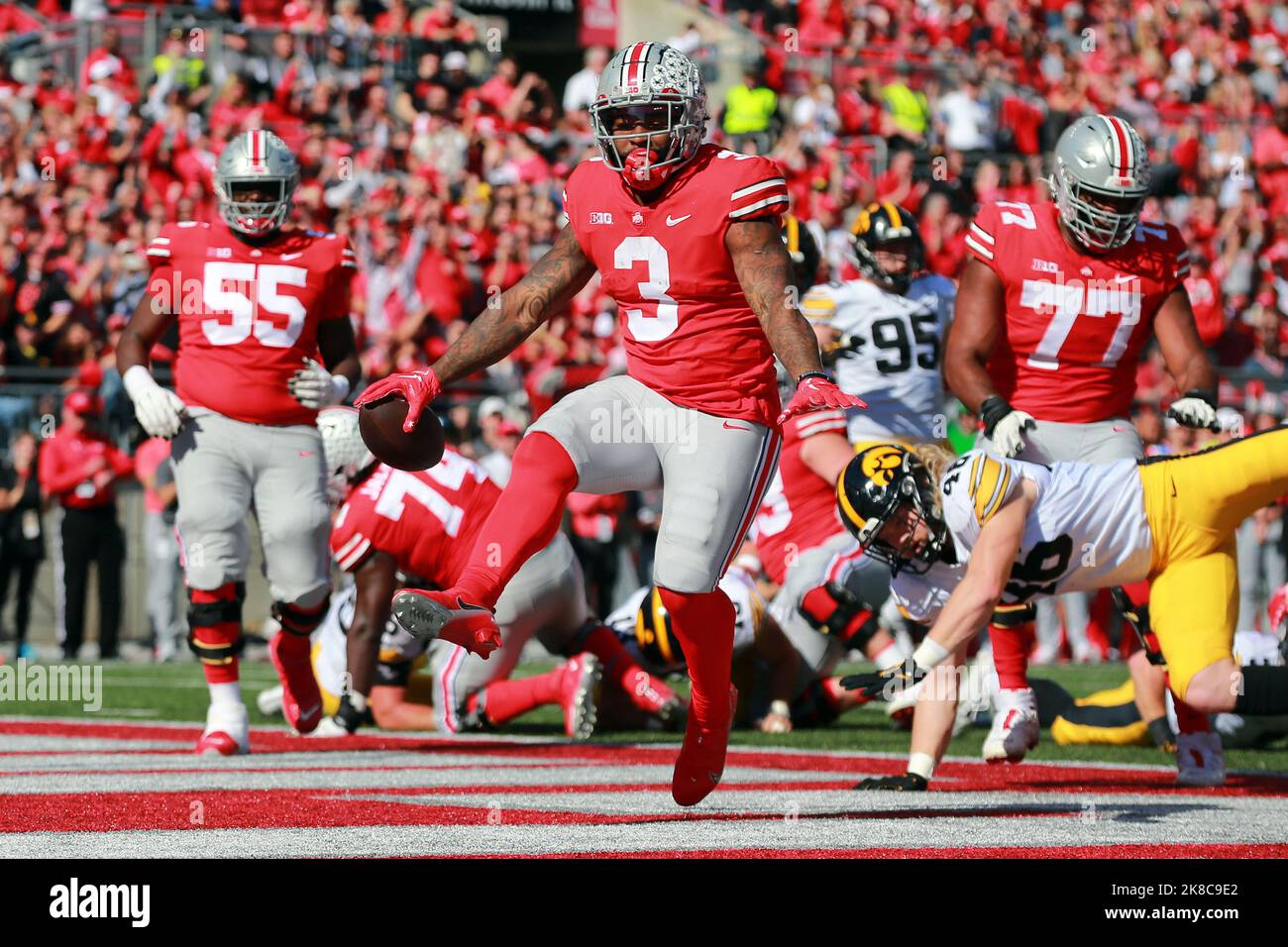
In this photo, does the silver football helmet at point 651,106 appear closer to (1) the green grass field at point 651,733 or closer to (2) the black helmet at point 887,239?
(1) the green grass field at point 651,733

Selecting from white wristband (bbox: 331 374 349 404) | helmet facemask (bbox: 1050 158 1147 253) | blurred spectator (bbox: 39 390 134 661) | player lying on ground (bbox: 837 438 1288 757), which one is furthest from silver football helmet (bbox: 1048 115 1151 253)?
blurred spectator (bbox: 39 390 134 661)

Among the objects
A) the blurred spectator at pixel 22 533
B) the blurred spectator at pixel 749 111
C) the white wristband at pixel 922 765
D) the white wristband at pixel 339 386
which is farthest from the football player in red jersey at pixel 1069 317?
the blurred spectator at pixel 749 111

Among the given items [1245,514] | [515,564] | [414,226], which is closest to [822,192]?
[414,226]

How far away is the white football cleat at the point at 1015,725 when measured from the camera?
704 centimetres

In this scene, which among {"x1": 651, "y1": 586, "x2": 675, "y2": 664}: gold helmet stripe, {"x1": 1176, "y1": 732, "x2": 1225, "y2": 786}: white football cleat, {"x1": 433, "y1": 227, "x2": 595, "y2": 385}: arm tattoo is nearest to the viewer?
{"x1": 433, "y1": 227, "x2": 595, "y2": 385}: arm tattoo

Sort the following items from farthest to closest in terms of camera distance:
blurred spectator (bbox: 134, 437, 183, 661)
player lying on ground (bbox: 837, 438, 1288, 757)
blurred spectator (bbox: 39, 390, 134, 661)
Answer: blurred spectator (bbox: 134, 437, 183, 661) < blurred spectator (bbox: 39, 390, 134, 661) < player lying on ground (bbox: 837, 438, 1288, 757)

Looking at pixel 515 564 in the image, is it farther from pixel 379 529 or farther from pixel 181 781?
pixel 379 529

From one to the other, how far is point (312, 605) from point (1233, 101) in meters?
17.1

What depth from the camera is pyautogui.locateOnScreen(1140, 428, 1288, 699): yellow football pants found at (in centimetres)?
620

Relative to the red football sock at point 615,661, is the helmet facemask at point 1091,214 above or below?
above

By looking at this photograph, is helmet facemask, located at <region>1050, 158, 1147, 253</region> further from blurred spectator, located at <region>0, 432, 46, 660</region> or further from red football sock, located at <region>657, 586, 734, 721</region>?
blurred spectator, located at <region>0, 432, 46, 660</region>

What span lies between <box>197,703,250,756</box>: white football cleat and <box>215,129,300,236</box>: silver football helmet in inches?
72.6

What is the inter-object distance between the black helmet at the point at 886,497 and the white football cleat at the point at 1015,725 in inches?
31.3

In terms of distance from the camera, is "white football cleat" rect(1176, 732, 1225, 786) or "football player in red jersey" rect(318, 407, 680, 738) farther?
"football player in red jersey" rect(318, 407, 680, 738)
